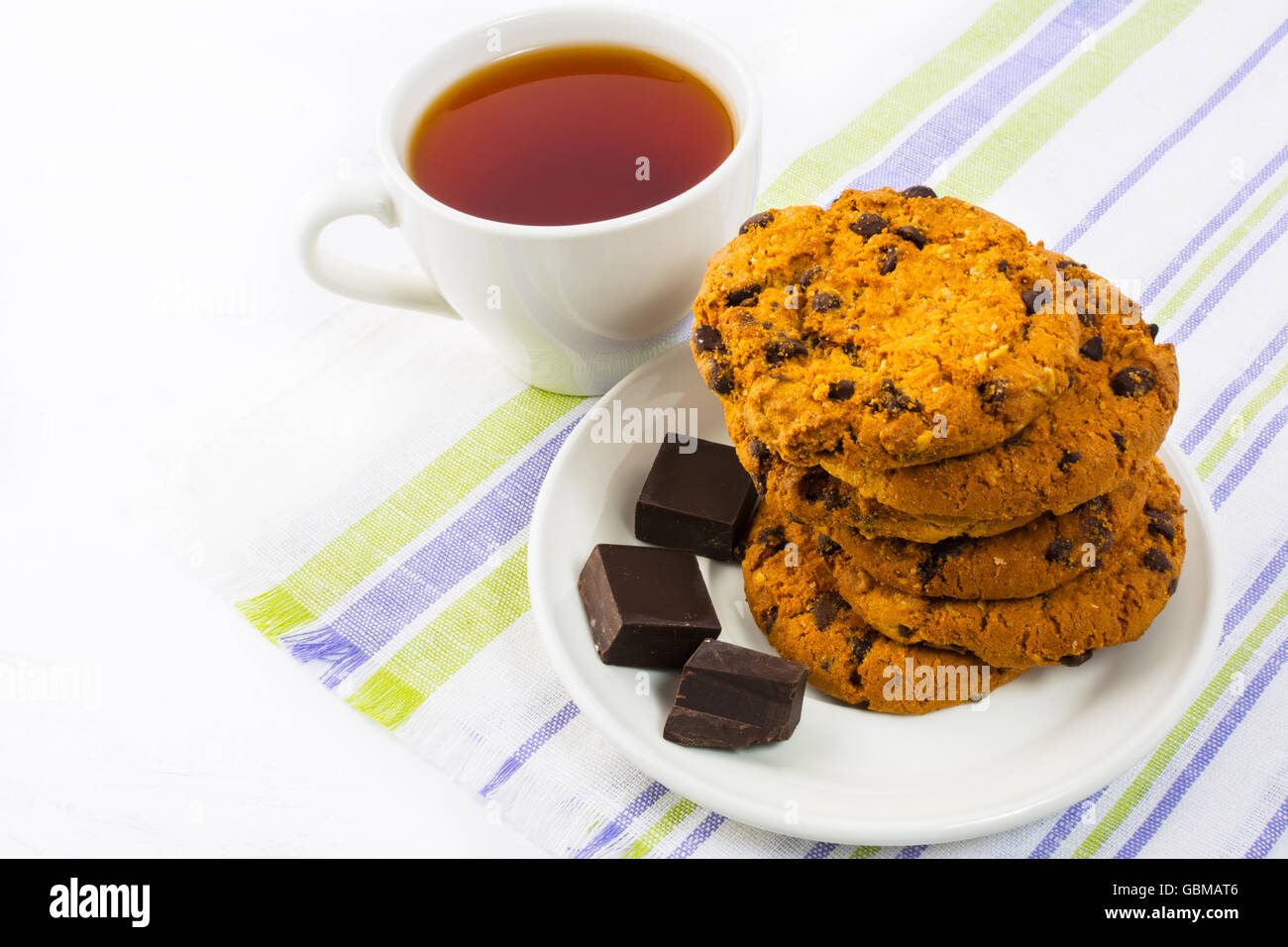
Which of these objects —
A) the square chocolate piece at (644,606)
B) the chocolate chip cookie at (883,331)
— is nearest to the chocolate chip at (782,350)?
the chocolate chip cookie at (883,331)

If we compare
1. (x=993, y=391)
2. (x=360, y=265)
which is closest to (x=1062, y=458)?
(x=993, y=391)

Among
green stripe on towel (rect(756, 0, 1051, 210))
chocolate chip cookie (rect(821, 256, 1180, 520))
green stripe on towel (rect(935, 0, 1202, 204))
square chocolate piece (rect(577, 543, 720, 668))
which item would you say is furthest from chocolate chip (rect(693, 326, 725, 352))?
green stripe on towel (rect(935, 0, 1202, 204))

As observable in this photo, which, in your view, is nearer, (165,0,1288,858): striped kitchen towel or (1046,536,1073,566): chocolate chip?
(1046,536,1073,566): chocolate chip

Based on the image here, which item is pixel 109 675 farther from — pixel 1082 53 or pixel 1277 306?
pixel 1082 53

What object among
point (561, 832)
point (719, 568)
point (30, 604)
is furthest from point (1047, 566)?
point (30, 604)

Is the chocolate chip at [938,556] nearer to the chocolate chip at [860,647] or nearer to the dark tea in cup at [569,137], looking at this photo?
the chocolate chip at [860,647]

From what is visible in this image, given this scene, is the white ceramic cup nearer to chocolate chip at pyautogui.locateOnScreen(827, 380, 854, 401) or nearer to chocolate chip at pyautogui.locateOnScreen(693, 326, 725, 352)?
chocolate chip at pyautogui.locateOnScreen(693, 326, 725, 352)

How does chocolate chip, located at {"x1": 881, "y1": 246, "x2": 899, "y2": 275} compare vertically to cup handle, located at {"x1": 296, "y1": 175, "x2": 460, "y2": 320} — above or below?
above
